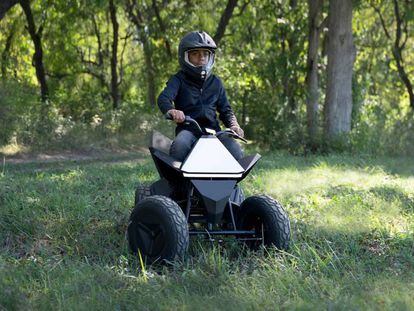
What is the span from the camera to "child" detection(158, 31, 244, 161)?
19.6ft

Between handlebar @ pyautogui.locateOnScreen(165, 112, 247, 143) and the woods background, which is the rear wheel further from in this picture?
the woods background

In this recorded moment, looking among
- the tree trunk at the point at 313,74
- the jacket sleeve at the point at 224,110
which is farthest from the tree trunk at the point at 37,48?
the jacket sleeve at the point at 224,110

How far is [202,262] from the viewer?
16.5 ft

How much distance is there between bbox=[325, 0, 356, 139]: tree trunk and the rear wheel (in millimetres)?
11553

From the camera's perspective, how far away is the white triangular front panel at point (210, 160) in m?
5.45

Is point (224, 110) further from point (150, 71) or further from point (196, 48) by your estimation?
point (150, 71)

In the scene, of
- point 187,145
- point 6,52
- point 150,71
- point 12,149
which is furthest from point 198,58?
point 6,52

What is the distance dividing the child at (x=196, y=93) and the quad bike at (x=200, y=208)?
133 mm

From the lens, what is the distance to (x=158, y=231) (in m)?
5.18

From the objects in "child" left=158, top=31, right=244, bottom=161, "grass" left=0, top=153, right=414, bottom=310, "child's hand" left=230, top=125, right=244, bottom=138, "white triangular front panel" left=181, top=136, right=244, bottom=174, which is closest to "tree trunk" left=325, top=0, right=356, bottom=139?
"grass" left=0, top=153, right=414, bottom=310

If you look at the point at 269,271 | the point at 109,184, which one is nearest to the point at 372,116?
the point at 109,184

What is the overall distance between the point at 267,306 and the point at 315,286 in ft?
1.84

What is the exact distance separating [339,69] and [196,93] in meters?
10.9

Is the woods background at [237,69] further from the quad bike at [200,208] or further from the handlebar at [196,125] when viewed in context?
the quad bike at [200,208]
